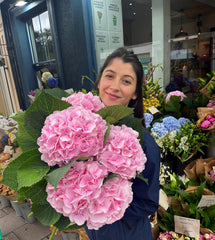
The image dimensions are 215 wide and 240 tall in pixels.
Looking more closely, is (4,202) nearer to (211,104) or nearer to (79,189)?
(79,189)

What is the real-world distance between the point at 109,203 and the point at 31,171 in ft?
0.60

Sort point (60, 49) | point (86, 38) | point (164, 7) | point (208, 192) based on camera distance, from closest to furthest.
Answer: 1. point (208, 192)
2. point (164, 7)
3. point (86, 38)
4. point (60, 49)

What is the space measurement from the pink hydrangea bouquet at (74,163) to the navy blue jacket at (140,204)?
282 millimetres

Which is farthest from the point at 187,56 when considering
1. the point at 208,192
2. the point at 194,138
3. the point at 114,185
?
the point at 114,185

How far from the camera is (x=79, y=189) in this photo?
0.40 m

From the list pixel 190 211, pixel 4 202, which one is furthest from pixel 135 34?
pixel 4 202

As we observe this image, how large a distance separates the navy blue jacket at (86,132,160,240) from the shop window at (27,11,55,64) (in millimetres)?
2998

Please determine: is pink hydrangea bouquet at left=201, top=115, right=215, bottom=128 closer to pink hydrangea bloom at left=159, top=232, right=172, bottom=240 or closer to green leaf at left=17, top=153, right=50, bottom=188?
pink hydrangea bloom at left=159, top=232, right=172, bottom=240

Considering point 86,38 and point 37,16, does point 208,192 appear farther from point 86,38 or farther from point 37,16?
point 37,16

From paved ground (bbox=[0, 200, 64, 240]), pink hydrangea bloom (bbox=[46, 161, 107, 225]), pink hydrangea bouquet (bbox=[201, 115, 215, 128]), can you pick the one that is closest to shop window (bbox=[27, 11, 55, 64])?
paved ground (bbox=[0, 200, 64, 240])

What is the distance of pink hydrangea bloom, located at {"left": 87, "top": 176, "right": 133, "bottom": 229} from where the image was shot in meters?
0.42

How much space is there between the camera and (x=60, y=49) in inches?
113

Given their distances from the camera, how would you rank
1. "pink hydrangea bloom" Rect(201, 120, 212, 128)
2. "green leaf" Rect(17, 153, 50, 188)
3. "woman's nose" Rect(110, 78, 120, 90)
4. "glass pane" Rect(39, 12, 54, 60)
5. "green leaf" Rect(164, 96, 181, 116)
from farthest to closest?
"glass pane" Rect(39, 12, 54, 60) → "green leaf" Rect(164, 96, 181, 116) → "pink hydrangea bloom" Rect(201, 120, 212, 128) → "woman's nose" Rect(110, 78, 120, 90) → "green leaf" Rect(17, 153, 50, 188)

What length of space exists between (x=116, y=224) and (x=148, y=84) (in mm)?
1623
